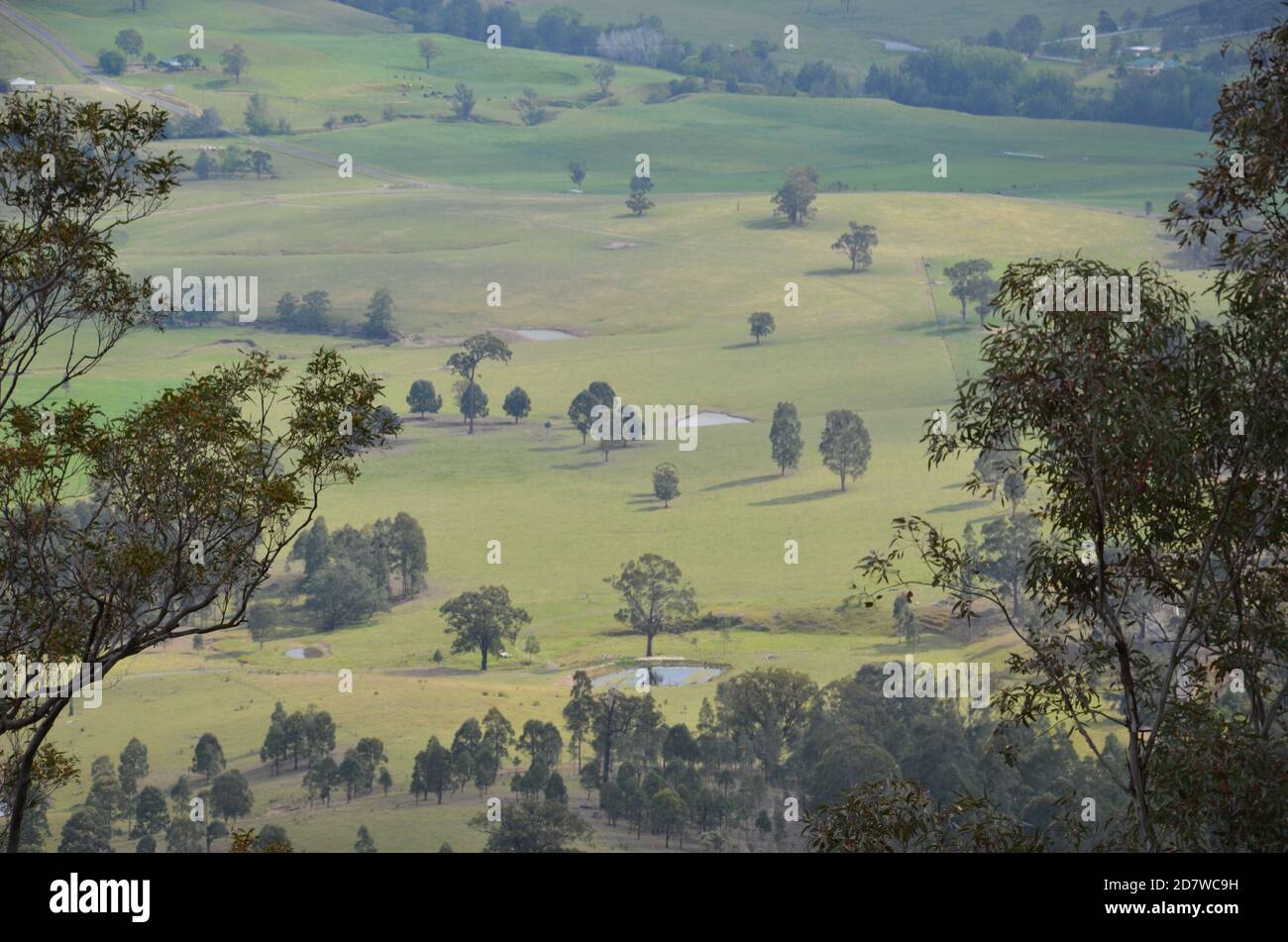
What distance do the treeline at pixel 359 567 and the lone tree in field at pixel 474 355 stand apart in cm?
2979

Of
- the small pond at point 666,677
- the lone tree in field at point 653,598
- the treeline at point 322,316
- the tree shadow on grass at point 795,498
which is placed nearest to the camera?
the small pond at point 666,677

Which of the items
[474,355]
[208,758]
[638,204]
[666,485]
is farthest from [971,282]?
[208,758]

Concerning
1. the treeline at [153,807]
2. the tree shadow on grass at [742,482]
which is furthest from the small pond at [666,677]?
the tree shadow on grass at [742,482]

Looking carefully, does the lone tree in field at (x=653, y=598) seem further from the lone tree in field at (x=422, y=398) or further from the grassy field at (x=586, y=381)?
the lone tree in field at (x=422, y=398)

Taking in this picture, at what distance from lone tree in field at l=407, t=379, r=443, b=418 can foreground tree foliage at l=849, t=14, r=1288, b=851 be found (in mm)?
104227

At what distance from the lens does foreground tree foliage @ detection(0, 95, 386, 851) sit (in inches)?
760

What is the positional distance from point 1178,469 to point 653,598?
66.5 metres

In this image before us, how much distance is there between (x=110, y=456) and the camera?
19969mm

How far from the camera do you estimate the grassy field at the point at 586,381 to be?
7119cm

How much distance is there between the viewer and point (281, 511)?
20328 millimetres

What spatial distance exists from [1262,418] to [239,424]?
39.1 ft

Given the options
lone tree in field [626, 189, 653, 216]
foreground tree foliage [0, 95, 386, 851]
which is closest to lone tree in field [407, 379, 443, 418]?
lone tree in field [626, 189, 653, 216]

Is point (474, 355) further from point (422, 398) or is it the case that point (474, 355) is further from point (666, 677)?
point (666, 677)
